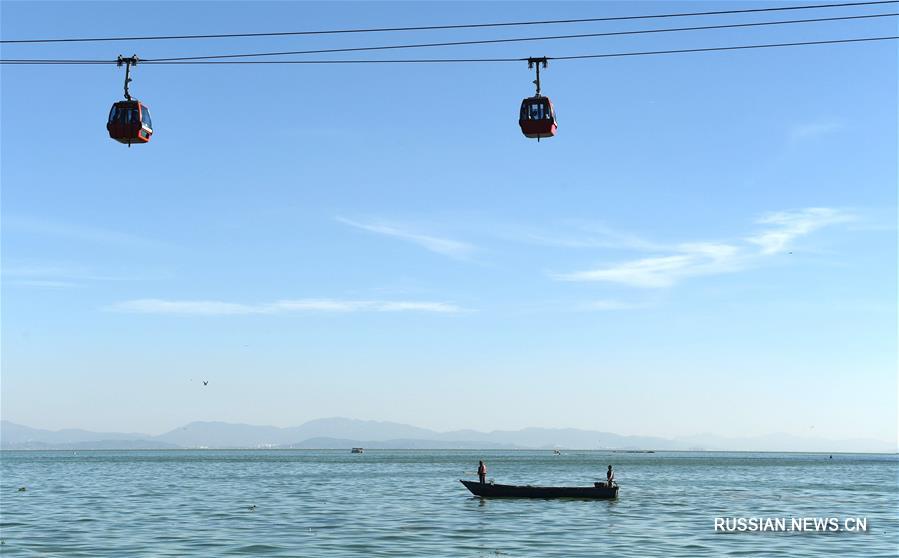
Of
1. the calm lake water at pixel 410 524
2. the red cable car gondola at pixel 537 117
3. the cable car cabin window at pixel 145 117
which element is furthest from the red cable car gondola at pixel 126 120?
the calm lake water at pixel 410 524

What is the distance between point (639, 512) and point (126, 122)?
52743mm

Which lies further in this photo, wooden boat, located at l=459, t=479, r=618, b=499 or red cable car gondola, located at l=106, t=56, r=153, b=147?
wooden boat, located at l=459, t=479, r=618, b=499

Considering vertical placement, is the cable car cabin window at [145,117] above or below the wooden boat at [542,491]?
above

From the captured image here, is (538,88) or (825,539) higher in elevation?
(538,88)

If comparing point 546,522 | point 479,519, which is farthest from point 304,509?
point 546,522

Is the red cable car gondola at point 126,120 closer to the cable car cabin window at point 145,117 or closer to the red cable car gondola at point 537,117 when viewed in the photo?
the cable car cabin window at point 145,117

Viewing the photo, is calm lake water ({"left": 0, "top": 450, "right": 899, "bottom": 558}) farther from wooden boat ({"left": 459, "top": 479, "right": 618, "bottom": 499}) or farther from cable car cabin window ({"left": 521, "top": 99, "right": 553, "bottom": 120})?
cable car cabin window ({"left": 521, "top": 99, "right": 553, "bottom": 120})

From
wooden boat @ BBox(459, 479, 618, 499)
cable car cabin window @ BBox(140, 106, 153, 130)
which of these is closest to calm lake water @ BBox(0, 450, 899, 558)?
wooden boat @ BBox(459, 479, 618, 499)

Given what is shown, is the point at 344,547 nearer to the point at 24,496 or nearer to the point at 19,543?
the point at 19,543

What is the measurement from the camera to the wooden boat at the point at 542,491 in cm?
7719

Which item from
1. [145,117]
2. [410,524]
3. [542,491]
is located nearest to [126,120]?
[145,117]

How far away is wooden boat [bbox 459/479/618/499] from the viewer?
253ft

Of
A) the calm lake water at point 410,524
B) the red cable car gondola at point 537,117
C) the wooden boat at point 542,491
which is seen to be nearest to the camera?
the red cable car gondola at point 537,117

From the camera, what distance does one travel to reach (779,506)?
3130 inches
